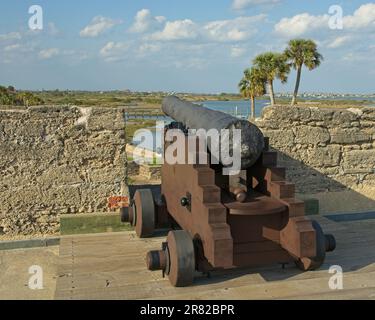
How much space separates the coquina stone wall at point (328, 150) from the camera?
6.53 metres

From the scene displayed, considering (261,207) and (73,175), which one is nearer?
(261,207)

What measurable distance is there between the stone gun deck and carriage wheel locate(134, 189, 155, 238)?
0.71 ft

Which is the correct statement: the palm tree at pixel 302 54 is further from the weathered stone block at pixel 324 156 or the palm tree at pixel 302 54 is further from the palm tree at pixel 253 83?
the weathered stone block at pixel 324 156

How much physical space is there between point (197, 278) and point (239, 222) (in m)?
0.55

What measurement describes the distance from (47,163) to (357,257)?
3.50 m

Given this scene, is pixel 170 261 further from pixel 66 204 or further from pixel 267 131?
pixel 267 131

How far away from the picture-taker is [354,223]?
5531 millimetres

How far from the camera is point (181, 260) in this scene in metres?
3.40

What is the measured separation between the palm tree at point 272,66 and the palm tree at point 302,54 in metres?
0.55

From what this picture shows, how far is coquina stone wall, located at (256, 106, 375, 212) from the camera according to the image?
6527 millimetres

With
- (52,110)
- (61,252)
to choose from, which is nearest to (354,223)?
(61,252)

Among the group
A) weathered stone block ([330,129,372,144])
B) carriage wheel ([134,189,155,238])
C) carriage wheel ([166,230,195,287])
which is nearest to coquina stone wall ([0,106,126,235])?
carriage wheel ([134,189,155,238])
